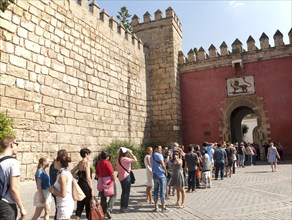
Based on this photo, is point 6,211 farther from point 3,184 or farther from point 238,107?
point 238,107

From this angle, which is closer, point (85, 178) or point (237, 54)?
point (85, 178)

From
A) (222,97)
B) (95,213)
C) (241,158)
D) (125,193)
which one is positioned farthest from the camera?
(222,97)

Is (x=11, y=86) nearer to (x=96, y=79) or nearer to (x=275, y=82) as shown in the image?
(x=96, y=79)

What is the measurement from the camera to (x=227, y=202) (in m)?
6.10

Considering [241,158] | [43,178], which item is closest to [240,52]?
[241,158]

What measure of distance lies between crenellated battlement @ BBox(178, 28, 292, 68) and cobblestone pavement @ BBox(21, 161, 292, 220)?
28.2 feet

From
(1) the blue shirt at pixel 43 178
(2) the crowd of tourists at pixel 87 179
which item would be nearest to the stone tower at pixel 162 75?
(2) the crowd of tourists at pixel 87 179

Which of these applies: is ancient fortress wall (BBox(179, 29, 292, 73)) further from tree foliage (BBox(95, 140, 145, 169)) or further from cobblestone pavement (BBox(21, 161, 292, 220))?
cobblestone pavement (BBox(21, 161, 292, 220))

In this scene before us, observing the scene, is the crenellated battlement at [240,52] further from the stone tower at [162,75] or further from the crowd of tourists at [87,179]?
the crowd of tourists at [87,179]

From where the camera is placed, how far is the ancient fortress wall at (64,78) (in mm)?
8023

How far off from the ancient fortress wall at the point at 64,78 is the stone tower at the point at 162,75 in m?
1.91

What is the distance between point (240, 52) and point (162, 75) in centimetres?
454

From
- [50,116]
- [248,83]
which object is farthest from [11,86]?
[248,83]

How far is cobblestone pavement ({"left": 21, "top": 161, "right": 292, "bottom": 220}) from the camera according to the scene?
511 centimetres
